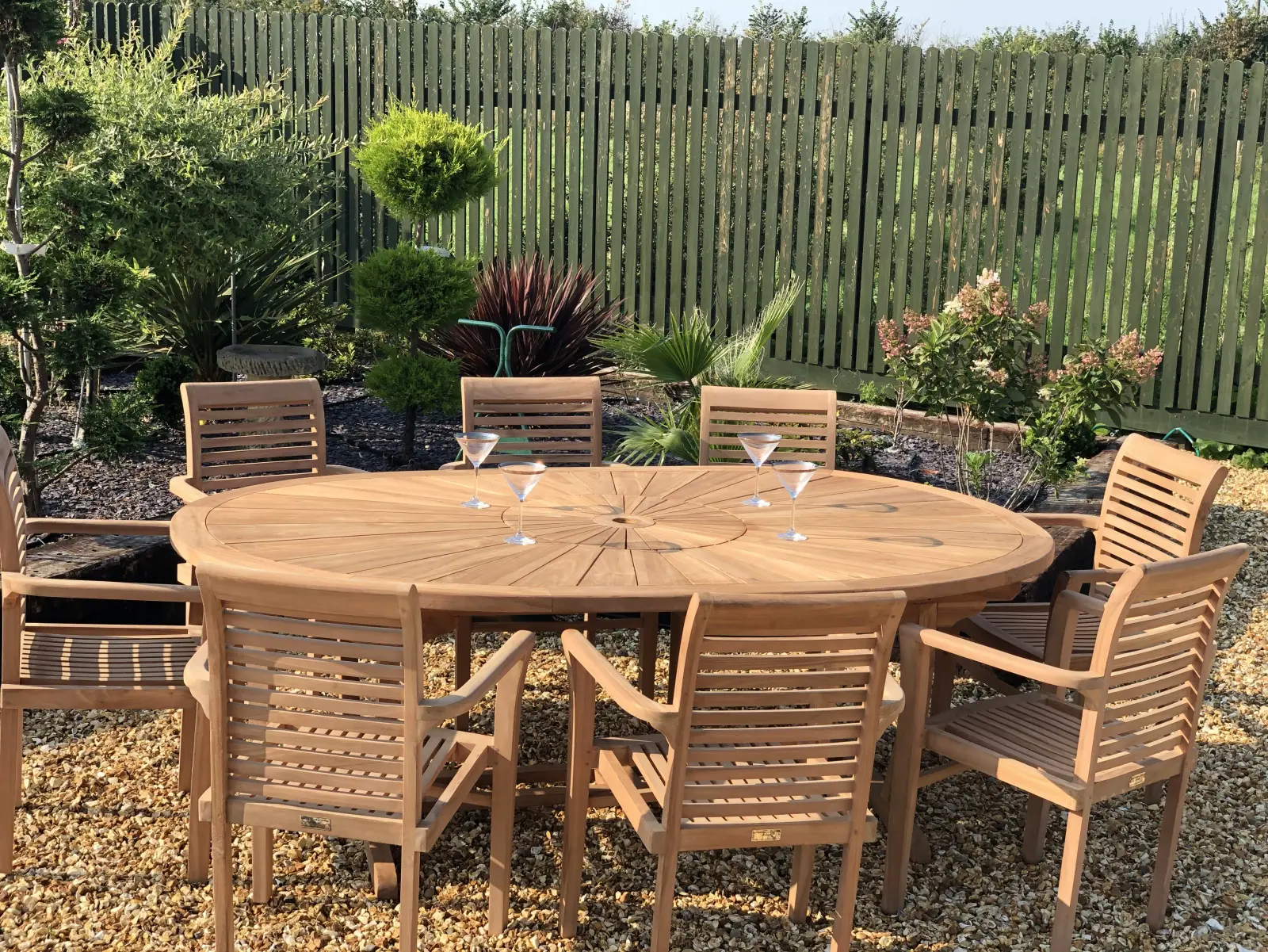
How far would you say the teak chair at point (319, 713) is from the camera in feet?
7.73

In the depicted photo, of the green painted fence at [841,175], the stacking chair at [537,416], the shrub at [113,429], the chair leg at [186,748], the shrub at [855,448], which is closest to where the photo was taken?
the chair leg at [186,748]

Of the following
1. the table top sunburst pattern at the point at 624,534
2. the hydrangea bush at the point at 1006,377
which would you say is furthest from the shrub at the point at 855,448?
the table top sunburst pattern at the point at 624,534

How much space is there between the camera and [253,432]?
4445mm

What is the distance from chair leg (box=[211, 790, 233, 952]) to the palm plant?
349 cm

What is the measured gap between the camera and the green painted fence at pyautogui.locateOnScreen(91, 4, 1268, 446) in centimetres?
759

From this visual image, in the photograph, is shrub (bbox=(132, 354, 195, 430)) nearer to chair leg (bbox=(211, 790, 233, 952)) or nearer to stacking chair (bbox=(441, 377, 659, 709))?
stacking chair (bbox=(441, 377, 659, 709))

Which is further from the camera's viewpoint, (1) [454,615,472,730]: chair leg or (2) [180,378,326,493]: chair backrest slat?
(2) [180,378,326,493]: chair backrest slat

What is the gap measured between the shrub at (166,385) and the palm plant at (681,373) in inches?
83.4

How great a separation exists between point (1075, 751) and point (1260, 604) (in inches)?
117

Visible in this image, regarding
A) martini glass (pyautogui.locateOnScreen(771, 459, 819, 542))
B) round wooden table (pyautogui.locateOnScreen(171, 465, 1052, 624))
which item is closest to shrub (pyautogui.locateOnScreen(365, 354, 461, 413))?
round wooden table (pyautogui.locateOnScreen(171, 465, 1052, 624))

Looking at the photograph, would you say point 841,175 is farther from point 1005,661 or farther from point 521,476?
point 1005,661

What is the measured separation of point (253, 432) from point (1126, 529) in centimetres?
277

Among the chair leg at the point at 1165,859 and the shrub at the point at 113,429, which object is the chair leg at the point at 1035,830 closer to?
the chair leg at the point at 1165,859

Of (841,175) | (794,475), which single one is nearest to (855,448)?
(841,175)
